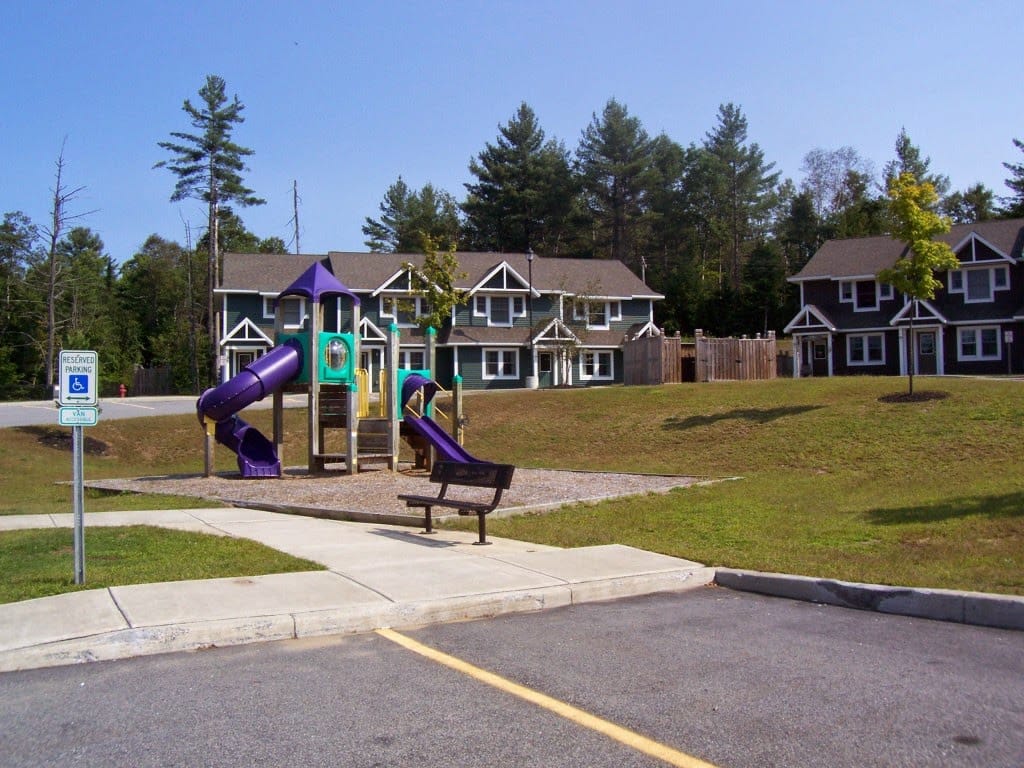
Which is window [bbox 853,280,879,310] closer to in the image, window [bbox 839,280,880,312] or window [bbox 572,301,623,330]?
window [bbox 839,280,880,312]

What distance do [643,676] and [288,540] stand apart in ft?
21.4

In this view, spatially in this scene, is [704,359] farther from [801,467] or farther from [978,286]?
[801,467]

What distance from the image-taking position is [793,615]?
27.5ft

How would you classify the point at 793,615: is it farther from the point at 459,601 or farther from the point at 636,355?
the point at 636,355

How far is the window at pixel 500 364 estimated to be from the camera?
170ft

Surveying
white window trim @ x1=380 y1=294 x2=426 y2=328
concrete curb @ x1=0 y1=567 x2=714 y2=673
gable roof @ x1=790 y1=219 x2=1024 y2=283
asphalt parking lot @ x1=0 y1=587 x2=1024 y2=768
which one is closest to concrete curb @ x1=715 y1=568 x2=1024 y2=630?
asphalt parking lot @ x1=0 y1=587 x2=1024 y2=768

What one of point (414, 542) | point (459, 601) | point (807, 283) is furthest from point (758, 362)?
point (459, 601)

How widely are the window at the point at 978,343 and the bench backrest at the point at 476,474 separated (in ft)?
129

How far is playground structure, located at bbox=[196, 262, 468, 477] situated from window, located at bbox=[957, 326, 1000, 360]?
33556 millimetres

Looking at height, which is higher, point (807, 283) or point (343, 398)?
point (807, 283)

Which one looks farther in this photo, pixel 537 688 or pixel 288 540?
pixel 288 540

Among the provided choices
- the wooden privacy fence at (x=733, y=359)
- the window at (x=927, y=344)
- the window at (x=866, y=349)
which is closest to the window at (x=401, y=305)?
the wooden privacy fence at (x=733, y=359)

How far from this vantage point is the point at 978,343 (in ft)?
147

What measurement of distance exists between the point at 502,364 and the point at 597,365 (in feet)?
19.0
